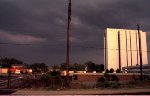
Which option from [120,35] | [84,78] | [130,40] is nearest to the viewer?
[84,78]

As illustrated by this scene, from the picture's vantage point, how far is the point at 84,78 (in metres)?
85.8

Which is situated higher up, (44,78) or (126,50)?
(126,50)

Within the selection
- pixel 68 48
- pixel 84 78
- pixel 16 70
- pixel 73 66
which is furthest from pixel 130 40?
pixel 68 48

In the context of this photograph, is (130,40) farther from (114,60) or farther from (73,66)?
(73,66)

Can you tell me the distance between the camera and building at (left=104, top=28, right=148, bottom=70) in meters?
157

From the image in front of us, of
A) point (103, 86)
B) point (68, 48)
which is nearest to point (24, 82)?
point (68, 48)

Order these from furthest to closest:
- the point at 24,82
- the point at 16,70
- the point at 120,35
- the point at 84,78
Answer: the point at 120,35, the point at 16,70, the point at 84,78, the point at 24,82

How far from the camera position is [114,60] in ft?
570

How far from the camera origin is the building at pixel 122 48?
514 feet

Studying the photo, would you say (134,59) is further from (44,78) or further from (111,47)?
(44,78)

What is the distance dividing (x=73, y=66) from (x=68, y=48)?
139 metres

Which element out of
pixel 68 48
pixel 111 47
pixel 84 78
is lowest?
pixel 84 78

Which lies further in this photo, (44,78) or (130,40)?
(130,40)

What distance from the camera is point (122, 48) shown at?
168m
